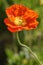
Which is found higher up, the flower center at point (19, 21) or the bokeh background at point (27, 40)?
the flower center at point (19, 21)

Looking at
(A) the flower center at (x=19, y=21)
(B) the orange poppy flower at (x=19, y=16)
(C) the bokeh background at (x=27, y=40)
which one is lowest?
(C) the bokeh background at (x=27, y=40)

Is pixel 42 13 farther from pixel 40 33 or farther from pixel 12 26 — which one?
pixel 12 26

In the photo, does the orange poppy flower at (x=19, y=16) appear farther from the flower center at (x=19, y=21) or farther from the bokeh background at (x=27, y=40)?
the bokeh background at (x=27, y=40)

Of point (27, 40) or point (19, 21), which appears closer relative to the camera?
point (19, 21)

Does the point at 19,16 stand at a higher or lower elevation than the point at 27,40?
higher

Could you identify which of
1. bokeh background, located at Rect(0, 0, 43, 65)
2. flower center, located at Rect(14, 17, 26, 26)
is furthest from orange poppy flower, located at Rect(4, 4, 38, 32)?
bokeh background, located at Rect(0, 0, 43, 65)

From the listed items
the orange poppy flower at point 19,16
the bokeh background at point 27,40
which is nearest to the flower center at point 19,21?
the orange poppy flower at point 19,16

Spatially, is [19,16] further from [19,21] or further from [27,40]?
[27,40]

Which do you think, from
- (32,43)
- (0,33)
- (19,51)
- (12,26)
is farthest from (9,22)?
(0,33)

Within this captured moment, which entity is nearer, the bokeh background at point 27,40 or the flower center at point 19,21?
the flower center at point 19,21

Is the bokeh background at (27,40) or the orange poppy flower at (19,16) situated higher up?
the orange poppy flower at (19,16)

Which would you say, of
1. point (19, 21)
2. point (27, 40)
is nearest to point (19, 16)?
point (19, 21)
